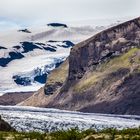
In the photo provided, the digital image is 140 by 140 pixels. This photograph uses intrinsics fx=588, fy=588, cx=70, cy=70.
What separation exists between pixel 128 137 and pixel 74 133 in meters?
3.12

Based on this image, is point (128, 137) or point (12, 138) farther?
point (12, 138)

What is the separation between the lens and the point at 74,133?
32938 millimetres

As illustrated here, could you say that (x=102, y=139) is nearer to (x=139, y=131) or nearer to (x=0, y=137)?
(x=139, y=131)

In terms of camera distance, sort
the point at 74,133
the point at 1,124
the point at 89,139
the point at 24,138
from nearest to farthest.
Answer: the point at 89,139
the point at 74,133
the point at 24,138
the point at 1,124

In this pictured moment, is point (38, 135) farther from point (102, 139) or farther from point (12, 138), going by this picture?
point (102, 139)

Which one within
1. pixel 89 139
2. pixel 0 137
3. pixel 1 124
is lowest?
pixel 1 124

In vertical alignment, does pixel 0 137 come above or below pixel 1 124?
above

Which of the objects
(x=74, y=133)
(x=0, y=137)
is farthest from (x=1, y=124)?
(x=74, y=133)

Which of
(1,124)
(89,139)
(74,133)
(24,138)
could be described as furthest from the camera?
(1,124)

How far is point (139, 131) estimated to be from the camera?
3359 cm

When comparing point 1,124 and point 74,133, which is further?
point 1,124

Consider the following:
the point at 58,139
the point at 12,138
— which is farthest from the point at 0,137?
the point at 58,139

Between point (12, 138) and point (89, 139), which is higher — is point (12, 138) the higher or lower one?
the lower one

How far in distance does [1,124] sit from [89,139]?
35598 millimetres
